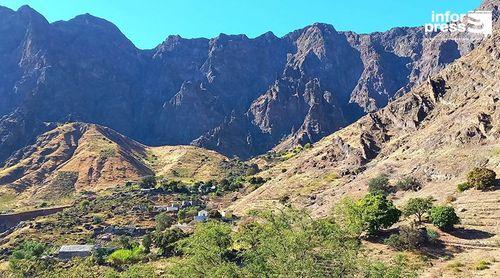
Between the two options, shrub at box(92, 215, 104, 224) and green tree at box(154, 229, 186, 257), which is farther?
shrub at box(92, 215, 104, 224)

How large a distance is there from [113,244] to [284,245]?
87333 mm

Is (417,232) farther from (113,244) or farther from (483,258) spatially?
(113,244)

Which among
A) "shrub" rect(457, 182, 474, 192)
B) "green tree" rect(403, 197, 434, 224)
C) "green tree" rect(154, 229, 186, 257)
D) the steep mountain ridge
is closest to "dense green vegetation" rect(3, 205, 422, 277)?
"green tree" rect(403, 197, 434, 224)

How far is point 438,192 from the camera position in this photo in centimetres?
9519

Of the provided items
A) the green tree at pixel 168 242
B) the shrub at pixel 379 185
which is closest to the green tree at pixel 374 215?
the shrub at pixel 379 185

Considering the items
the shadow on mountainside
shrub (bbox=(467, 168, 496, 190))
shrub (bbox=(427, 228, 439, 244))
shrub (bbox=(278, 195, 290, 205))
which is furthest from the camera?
shrub (bbox=(278, 195, 290, 205))

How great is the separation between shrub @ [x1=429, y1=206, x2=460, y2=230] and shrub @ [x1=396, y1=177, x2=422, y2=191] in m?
30.5

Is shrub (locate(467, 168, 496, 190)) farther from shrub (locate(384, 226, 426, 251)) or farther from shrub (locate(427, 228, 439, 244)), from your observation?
shrub (locate(384, 226, 426, 251))

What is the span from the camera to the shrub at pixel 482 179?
85.2 m

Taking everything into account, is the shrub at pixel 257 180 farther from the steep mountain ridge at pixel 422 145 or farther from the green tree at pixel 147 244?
the green tree at pixel 147 244

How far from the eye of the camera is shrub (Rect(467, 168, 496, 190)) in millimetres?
85250

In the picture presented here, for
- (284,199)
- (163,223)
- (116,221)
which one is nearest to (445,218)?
(284,199)

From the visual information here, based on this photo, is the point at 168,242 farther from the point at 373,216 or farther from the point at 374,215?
the point at 374,215

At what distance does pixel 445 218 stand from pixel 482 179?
57.3 feet
